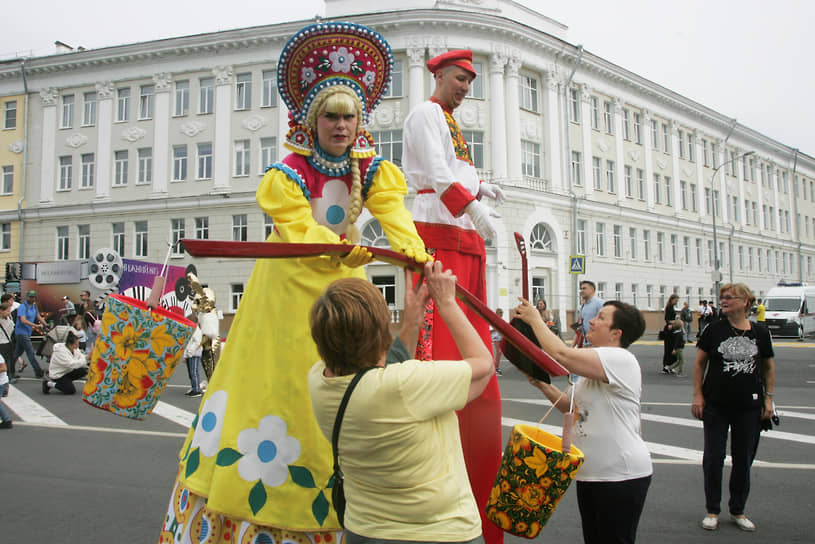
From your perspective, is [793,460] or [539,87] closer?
[793,460]

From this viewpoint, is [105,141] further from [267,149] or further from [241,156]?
[267,149]

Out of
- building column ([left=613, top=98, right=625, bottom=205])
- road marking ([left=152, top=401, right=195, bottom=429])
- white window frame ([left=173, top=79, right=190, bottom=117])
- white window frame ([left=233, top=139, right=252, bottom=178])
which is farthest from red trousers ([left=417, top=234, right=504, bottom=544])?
building column ([left=613, top=98, right=625, bottom=205])

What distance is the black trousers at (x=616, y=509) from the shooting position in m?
3.01

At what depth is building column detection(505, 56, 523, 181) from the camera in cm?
3209

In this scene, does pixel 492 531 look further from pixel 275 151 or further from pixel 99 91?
pixel 99 91

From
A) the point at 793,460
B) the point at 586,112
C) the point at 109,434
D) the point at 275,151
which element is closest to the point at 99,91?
the point at 275,151

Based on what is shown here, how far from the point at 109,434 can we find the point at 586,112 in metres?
32.9

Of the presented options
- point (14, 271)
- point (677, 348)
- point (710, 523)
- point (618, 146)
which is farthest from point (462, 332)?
point (618, 146)

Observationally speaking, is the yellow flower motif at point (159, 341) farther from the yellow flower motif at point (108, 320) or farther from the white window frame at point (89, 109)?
the white window frame at point (89, 109)

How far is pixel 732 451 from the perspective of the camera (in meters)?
4.69

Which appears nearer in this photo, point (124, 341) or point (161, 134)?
point (124, 341)

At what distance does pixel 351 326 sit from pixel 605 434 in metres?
1.64

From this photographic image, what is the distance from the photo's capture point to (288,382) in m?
2.76

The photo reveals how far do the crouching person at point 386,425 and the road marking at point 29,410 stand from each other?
731 cm
